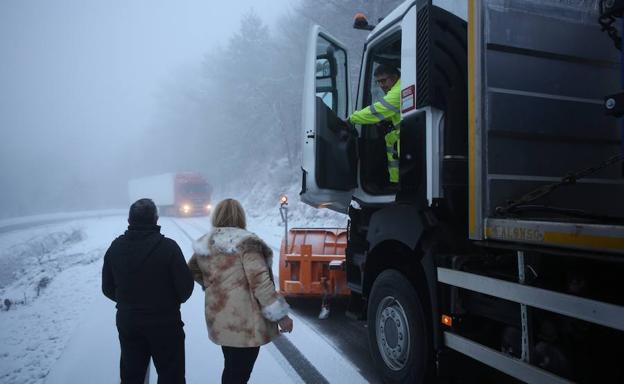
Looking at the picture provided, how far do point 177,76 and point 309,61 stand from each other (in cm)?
6925

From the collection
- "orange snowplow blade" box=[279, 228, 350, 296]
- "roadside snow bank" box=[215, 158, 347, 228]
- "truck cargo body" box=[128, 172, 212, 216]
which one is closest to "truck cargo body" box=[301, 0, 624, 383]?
"orange snowplow blade" box=[279, 228, 350, 296]

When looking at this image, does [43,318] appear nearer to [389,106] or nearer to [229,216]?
[229,216]

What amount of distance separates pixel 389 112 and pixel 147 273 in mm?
2283

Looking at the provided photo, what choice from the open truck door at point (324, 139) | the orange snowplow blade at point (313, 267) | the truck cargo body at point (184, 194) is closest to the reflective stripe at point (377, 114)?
the open truck door at point (324, 139)

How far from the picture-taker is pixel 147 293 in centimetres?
292

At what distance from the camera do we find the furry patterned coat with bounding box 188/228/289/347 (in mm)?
2961

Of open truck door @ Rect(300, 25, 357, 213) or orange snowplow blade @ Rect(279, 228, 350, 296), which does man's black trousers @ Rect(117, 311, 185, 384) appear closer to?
open truck door @ Rect(300, 25, 357, 213)

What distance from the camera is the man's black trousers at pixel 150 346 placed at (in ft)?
9.61

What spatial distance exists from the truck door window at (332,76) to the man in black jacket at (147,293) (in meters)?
2.19

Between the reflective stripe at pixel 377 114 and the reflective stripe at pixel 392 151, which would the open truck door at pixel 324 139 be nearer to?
the reflective stripe at pixel 392 151

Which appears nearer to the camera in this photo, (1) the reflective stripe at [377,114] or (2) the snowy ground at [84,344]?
(1) the reflective stripe at [377,114]

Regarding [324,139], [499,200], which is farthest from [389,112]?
[499,200]

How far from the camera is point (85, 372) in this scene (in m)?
4.43

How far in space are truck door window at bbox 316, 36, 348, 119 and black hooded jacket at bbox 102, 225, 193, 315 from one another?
2.20 metres
